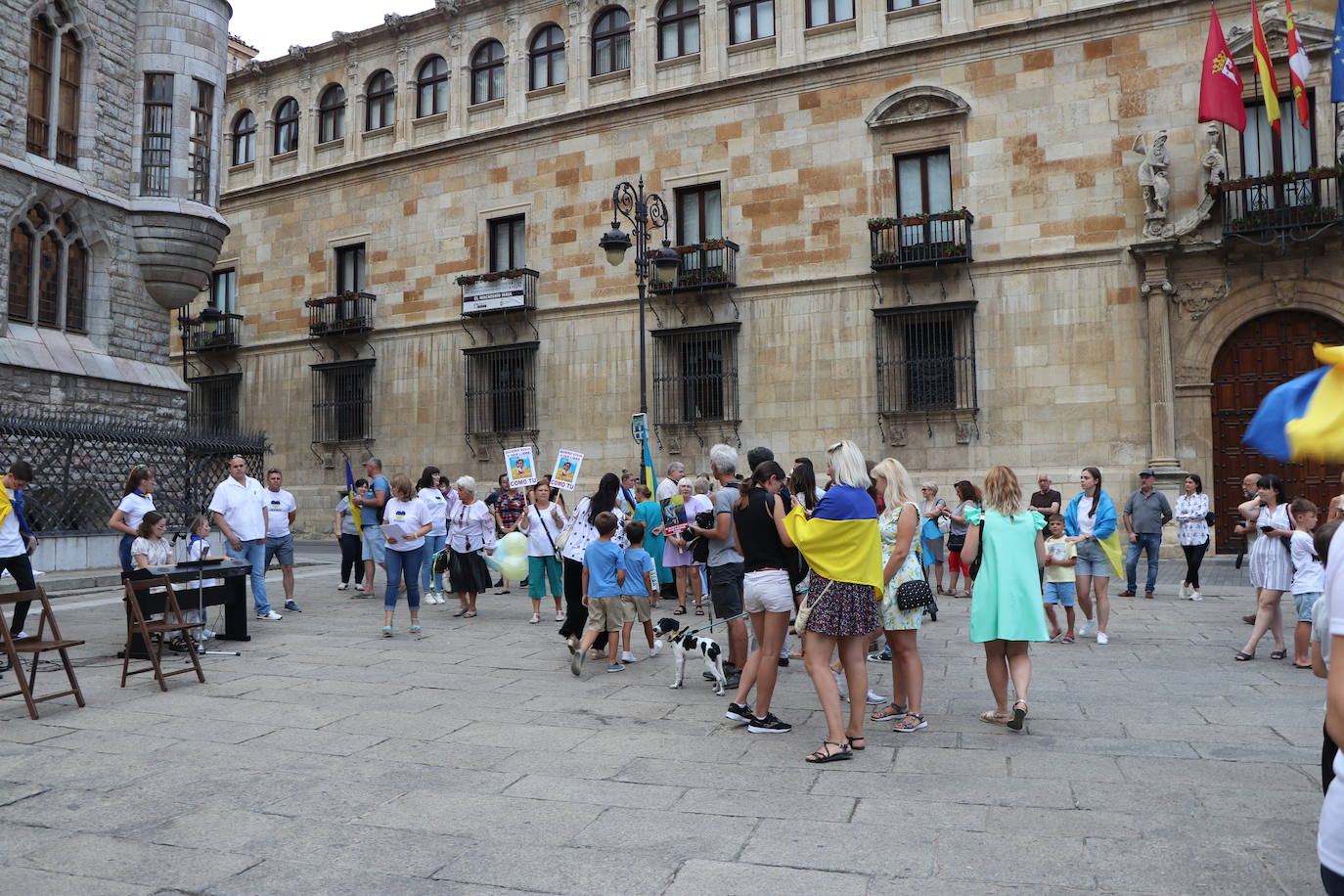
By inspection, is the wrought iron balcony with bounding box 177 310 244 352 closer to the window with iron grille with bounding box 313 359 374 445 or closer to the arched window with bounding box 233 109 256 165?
the window with iron grille with bounding box 313 359 374 445

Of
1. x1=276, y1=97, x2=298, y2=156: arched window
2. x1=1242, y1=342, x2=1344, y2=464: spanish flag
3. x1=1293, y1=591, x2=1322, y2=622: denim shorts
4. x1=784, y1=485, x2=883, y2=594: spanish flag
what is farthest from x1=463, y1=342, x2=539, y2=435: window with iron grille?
x1=1242, y1=342, x2=1344, y2=464: spanish flag

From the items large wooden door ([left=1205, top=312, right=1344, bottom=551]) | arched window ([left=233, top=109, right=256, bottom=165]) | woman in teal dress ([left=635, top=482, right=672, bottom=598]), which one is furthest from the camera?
arched window ([left=233, top=109, right=256, bottom=165])

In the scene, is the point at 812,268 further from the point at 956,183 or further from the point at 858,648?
the point at 858,648

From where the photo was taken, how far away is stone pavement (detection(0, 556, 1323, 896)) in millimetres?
3973

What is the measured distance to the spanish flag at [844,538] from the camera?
5.87 metres

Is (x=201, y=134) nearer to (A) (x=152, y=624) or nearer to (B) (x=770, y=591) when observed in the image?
(A) (x=152, y=624)

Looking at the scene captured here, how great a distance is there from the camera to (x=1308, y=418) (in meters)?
2.24

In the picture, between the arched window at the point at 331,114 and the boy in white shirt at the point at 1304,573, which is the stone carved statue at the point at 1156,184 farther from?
the arched window at the point at 331,114

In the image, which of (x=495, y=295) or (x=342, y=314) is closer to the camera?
(x=495, y=295)

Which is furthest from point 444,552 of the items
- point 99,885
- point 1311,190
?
point 1311,190

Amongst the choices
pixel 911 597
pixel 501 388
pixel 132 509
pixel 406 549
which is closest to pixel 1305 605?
pixel 911 597

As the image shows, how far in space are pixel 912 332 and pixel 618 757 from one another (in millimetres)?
16415

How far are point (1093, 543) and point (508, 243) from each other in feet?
61.9

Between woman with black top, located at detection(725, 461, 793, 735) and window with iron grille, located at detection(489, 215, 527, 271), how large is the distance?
19.5 meters
